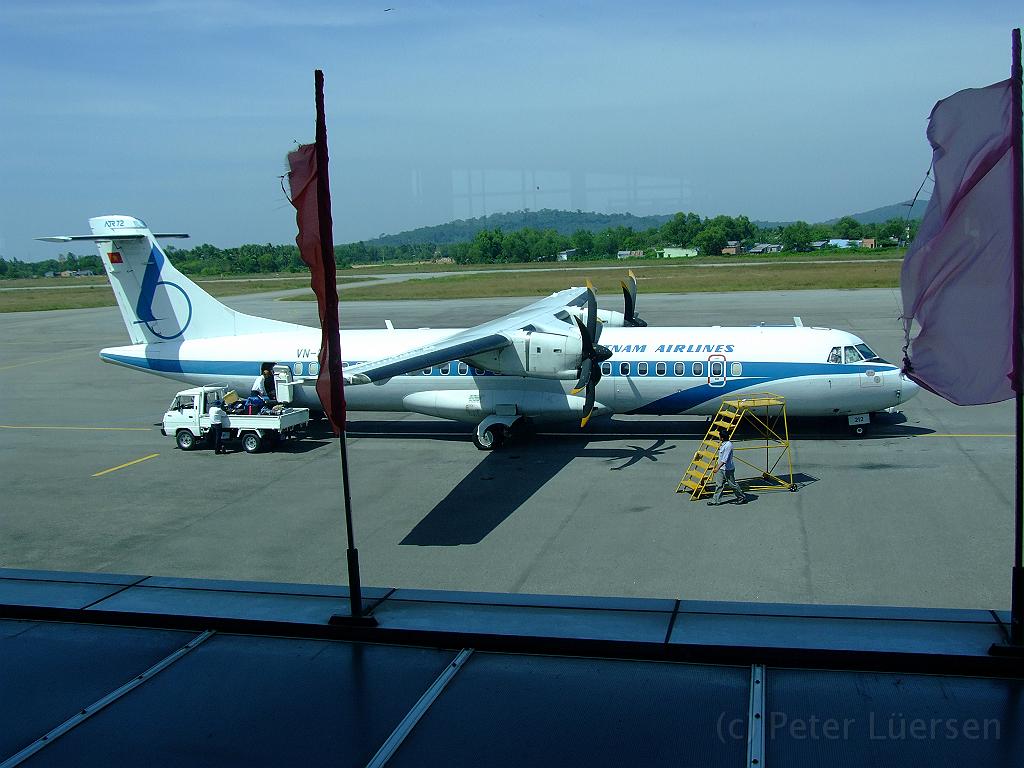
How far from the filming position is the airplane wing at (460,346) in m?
19.5

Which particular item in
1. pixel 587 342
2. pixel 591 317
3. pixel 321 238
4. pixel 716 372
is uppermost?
pixel 321 238

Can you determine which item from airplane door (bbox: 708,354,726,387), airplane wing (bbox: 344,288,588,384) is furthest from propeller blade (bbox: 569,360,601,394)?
airplane door (bbox: 708,354,726,387)

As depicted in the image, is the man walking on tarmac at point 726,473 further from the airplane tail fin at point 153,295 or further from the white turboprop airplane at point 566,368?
the airplane tail fin at point 153,295

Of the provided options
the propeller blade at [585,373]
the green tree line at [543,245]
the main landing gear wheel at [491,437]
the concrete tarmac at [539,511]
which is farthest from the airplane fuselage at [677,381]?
the green tree line at [543,245]

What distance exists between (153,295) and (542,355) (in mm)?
13577

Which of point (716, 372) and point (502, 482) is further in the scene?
point (716, 372)

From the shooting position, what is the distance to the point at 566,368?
21734 millimetres

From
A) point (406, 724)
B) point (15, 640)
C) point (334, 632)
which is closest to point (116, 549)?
point (15, 640)

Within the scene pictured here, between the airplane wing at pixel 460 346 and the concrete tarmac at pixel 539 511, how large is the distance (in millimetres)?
2842

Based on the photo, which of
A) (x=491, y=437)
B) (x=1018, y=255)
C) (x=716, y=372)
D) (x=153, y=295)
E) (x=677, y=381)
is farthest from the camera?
(x=153, y=295)

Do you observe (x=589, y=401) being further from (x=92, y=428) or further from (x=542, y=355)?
(x=92, y=428)

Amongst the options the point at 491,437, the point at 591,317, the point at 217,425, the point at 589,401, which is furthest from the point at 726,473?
the point at 217,425

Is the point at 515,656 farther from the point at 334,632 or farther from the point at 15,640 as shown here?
the point at 15,640

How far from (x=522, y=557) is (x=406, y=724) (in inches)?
441
